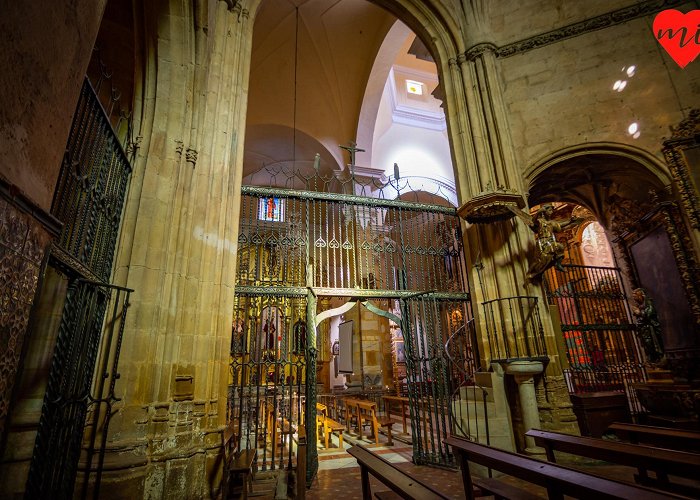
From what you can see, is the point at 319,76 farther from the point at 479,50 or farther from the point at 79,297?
the point at 79,297

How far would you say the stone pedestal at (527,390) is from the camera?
16.6 feet

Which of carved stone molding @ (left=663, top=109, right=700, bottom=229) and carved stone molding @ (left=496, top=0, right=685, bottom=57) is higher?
carved stone molding @ (left=496, top=0, right=685, bottom=57)

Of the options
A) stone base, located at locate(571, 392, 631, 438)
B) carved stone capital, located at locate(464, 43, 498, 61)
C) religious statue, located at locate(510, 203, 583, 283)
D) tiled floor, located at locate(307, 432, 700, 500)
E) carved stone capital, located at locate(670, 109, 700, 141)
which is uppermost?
carved stone capital, located at locate(464, 43, 498, 61)

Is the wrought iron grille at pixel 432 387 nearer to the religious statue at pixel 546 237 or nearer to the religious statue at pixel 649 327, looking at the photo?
the religious statue at pixel 546 237

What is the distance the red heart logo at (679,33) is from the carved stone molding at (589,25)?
199mm

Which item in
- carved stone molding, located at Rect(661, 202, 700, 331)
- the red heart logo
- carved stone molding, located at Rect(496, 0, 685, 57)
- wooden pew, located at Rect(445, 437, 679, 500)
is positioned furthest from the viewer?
carved stone molding, located at Rect(496, 0, 685, 57)

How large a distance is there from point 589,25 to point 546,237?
4758mm

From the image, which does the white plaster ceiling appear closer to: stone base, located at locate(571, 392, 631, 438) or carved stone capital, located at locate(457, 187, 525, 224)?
carved stone capital, located at locate(457, 187, 525, 224)

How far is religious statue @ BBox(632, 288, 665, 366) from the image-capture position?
7.05 meters

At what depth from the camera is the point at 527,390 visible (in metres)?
5.15

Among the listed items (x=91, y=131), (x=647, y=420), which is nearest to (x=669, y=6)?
(x=647, y=420)

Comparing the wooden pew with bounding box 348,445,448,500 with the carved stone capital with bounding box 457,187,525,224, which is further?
the carved stone capital with bounding box 457,187,525,224

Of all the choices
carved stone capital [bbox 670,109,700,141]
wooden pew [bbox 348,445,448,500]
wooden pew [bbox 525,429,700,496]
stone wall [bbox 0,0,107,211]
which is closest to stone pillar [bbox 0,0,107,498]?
stone wall [bbox 0,0,107,211]

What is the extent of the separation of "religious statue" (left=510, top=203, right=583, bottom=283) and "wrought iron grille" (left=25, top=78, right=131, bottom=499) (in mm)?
5393
